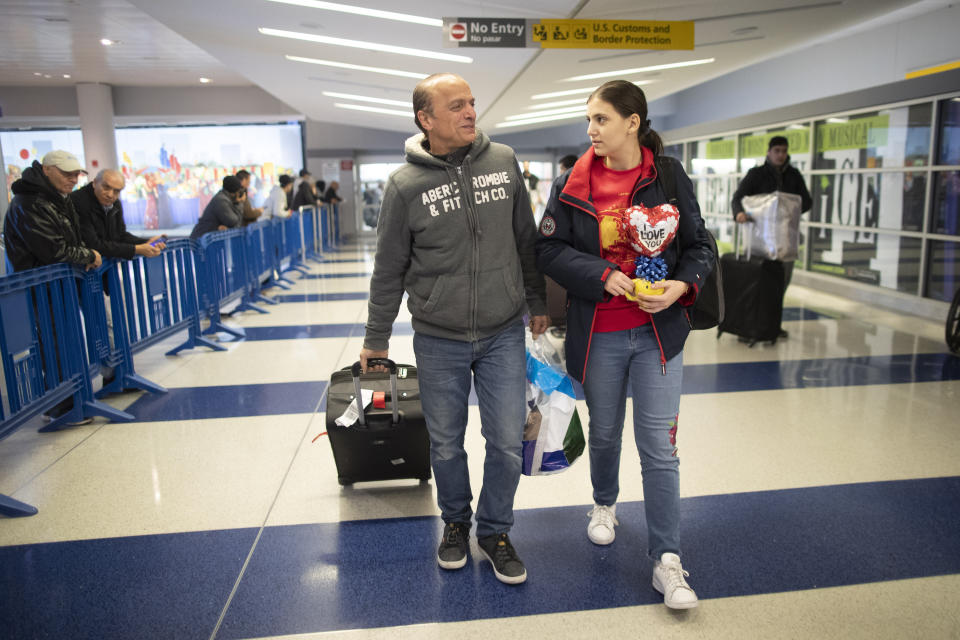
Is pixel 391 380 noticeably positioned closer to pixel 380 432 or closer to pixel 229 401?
pixel 380 432

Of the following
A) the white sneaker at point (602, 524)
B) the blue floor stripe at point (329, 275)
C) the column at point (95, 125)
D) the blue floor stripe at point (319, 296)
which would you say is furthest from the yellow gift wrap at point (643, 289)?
the column at point (95, 125)

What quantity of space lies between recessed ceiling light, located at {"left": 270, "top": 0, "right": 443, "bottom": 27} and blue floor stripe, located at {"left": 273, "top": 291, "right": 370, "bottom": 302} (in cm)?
357

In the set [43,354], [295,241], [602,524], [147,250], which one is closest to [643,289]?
[602,524]

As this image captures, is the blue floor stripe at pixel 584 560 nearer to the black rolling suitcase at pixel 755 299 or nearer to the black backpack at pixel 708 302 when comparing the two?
the black backpack at pixel 708 302

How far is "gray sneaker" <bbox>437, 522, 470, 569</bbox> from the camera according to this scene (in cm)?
257

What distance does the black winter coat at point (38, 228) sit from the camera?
4.29 m

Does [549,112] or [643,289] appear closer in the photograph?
[643,289]

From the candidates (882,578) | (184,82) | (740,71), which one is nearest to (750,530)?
(882,578)

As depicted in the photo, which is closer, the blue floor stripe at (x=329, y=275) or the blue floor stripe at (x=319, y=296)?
the blue floor stripe at (x=319, y=296)

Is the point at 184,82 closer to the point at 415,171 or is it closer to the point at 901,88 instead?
the point at 901,88

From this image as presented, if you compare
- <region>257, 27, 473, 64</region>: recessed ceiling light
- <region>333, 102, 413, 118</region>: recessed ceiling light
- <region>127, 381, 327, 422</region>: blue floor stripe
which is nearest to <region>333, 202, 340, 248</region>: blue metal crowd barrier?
<region>333, 102, 413, 118</region>: recessed ceiling light

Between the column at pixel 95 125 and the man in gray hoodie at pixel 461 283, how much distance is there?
1905cm

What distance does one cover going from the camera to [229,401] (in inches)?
189

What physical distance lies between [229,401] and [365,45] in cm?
573
